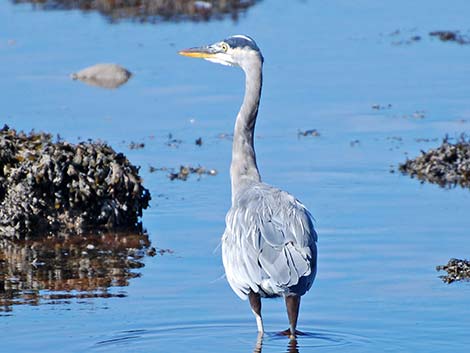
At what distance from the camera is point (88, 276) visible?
10039 mm

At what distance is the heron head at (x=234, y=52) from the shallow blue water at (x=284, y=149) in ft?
5.39

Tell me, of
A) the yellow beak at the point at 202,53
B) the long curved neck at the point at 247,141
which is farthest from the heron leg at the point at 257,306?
the yellow beak at the point at 202,53

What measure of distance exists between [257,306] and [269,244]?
48 centimetres

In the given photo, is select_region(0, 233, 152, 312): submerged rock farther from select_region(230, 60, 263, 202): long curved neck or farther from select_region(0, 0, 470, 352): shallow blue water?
select_region(230, 60, 263, 202): long curved neck

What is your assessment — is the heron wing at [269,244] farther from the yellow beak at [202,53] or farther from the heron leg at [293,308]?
the yellow beak at [202,53]

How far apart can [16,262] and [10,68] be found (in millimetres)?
8137

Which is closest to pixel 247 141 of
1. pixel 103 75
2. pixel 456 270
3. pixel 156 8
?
pixel 456 270

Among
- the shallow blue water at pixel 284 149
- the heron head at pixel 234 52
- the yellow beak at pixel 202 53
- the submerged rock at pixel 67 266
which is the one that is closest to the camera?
the shallow blue water at pixel 284 149

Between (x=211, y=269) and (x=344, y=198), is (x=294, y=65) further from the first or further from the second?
(x=211, y=269)

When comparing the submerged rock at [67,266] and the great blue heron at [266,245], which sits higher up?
the great blue heron at [266,245]

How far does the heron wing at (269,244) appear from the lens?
8.03 m

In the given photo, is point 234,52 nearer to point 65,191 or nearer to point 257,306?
point 257,306

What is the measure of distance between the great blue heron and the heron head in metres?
0.73

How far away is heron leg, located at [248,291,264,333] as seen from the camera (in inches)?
332
